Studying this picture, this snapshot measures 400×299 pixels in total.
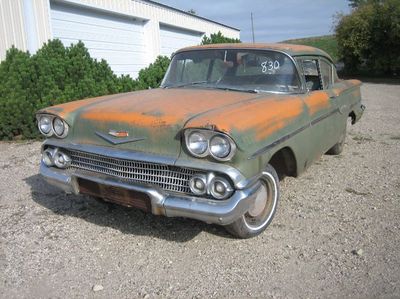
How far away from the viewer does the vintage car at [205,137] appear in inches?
Answer: 116

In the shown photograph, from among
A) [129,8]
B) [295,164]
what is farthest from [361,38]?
[295,164]

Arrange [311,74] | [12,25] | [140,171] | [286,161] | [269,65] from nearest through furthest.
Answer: [140,171]
[286,161]
[269,65]
[311,74]
[12,25]

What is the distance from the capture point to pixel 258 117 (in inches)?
126

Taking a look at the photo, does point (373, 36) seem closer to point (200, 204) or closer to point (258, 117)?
point (258, 117)

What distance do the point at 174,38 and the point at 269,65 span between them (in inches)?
432

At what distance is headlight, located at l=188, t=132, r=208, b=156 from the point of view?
293cm

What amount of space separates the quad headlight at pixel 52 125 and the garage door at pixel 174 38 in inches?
396

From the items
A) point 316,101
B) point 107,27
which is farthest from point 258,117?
point 107,27

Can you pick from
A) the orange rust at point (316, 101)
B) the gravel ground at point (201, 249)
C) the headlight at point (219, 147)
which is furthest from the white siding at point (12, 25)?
the headlight at point (219, 147)

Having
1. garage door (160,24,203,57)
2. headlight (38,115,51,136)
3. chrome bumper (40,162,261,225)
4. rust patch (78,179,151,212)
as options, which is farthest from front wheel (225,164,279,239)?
garage door (160,24,203,57)

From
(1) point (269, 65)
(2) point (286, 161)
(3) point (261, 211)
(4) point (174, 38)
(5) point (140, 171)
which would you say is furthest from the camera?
(4) point (174, 38)

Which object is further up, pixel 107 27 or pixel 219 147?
pixel 107 27

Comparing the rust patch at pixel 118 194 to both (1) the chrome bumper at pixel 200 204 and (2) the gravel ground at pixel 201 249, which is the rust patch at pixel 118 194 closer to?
(1) the chrome bumper at pixel 200 204

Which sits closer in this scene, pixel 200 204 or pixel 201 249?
pixel 200 204
